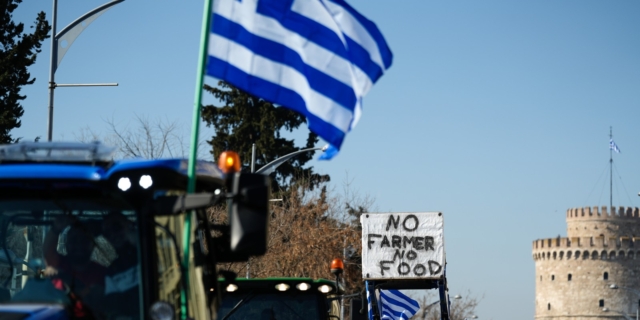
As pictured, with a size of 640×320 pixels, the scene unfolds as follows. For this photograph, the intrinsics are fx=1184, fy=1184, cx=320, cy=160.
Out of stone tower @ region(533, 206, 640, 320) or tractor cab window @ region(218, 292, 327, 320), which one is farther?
stone tower @ region(533, 206, 640, 320)

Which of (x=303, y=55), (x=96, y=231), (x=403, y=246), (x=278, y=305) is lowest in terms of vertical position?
(x=278, y=305)

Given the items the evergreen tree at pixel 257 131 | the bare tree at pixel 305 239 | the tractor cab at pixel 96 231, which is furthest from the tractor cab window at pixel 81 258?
the evergreen tree at pixel 257 131

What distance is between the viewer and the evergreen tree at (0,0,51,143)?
35.1 metres

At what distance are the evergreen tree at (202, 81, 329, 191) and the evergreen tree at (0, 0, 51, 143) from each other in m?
19.6

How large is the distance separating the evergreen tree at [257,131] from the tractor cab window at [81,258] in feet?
156

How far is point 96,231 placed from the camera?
651 centimetres

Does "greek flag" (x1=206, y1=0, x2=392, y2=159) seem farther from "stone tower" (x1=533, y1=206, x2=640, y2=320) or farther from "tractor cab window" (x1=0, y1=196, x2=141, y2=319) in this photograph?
"stone tower" (x1=533, y1=206, x2=640, y2=320)

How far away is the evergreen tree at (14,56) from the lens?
115 ft

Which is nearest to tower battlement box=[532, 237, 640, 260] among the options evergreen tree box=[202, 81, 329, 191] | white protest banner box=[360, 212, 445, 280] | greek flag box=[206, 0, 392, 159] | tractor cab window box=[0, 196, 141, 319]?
evergreen tree box=[202, 81, 329, 191]

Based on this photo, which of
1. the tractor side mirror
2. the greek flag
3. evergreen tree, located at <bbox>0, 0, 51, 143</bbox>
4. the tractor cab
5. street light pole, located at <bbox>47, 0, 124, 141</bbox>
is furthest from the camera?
evergreen tree, located at <bbox>0, 0, 51, 143</bbox>

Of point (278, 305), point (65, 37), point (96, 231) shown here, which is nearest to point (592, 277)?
point (65, 37)

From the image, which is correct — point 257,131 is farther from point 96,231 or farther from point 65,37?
point 96,231

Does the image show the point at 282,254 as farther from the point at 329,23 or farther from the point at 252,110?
the point at 329,23

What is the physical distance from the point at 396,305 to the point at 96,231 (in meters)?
20.3
